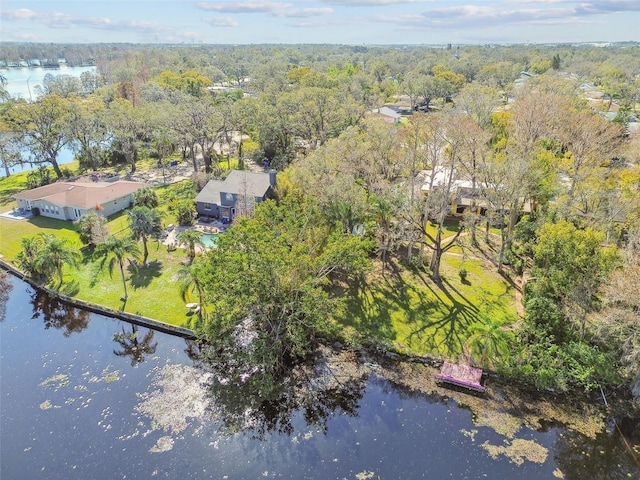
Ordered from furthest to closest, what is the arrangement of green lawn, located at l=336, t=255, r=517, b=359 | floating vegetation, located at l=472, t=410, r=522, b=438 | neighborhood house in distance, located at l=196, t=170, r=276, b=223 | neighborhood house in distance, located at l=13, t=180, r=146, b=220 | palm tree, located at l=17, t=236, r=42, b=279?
1. neighborhood house in distance, located at l=13, t=180, r=146, b=220
2. neighborhood house in distance, located at l=196, t=170, r=276, b=223
3. palm tree, located at l=17, t=236, r=42, b=279
4. green lawn, located at l=336, t=255, r=517, b=359
5. floating vegetation, located at l=472, t=410, r=522, b=438

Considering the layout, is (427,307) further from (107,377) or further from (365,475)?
(107,377)

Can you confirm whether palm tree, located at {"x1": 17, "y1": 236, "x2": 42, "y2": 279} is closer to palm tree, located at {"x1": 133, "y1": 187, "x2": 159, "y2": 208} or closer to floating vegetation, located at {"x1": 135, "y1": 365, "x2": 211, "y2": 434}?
palm tree, located at {"x1": 133, "y1": 187, "x2": 159, "y2": 208}

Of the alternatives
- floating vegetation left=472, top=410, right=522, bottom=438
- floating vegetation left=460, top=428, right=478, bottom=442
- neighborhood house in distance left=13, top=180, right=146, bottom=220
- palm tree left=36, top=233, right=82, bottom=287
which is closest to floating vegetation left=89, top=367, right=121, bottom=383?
palm tree left=36, top=233, right=82, bottom=287

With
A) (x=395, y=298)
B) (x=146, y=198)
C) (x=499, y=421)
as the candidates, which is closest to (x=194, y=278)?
(x=395, y=298)

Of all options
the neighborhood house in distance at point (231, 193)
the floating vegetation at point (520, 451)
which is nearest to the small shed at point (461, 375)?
the floating vegetation at point (520, 451)

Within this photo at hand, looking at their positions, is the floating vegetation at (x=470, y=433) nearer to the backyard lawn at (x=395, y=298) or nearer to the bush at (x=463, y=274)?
the backyard lawn at (x=395, y=298)

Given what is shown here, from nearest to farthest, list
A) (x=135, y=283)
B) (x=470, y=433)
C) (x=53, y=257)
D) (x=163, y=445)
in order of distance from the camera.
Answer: (x=163, y=445) < (x=470, y=433) < (x=53, y=257) < (x=135, y=283)
